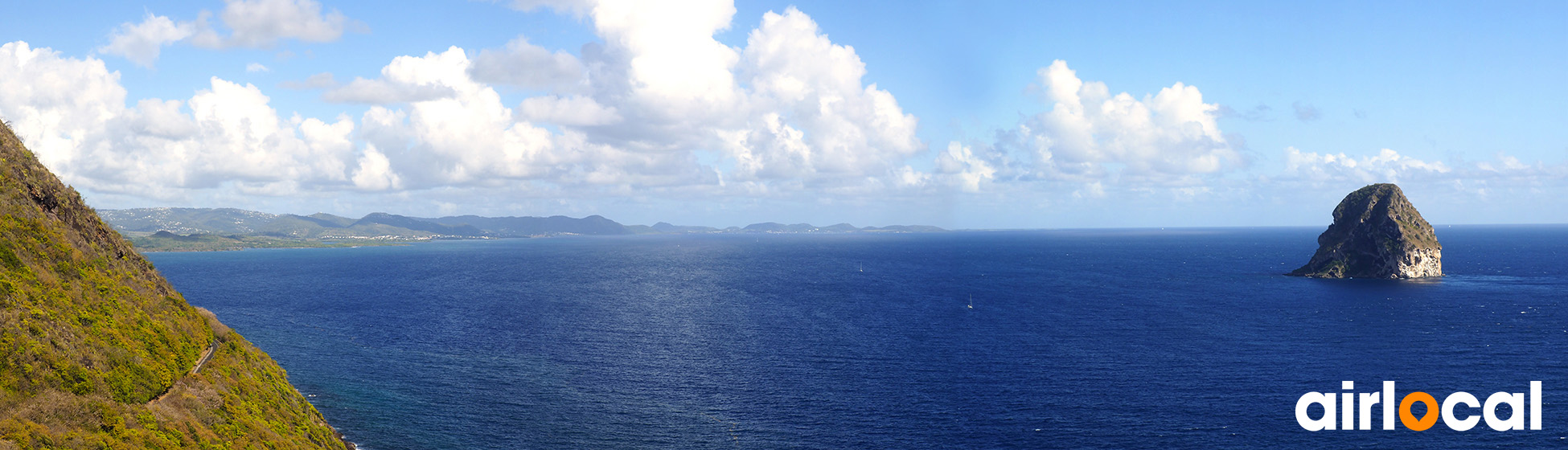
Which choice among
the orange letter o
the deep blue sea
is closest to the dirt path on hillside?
the deep blue sea

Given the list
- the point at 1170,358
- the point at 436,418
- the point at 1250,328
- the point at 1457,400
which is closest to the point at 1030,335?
the point at 1170,358

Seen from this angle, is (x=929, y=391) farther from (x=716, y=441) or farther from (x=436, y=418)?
(x=436, y=418)
